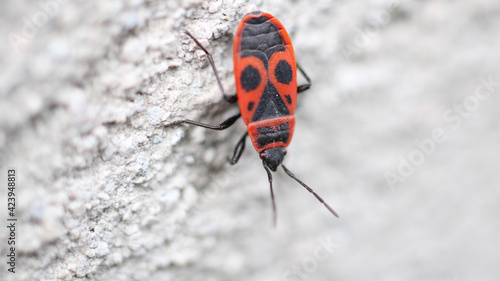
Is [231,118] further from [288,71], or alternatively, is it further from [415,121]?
[415,121]

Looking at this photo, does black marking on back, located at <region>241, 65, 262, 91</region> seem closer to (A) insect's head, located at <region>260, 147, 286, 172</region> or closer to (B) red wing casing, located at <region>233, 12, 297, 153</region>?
(B) red wing casing, located at <region>233, 12, 297, 153</region>

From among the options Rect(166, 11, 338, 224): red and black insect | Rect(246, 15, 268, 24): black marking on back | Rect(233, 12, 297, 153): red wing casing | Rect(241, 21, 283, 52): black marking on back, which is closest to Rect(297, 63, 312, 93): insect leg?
Rect(166, 11, 338, 224): red and black insect

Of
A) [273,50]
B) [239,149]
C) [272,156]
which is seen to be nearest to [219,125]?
[239,149]

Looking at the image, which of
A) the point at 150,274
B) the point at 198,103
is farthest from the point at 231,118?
the point at 150,274

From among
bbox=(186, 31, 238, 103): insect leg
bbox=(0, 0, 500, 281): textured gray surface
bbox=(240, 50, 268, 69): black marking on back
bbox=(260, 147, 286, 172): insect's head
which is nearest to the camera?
bbox=(0, 0, 500, 281): textured gray surface

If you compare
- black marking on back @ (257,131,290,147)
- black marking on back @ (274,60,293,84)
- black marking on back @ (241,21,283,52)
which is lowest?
black marking on back @ (257,131,290,147)

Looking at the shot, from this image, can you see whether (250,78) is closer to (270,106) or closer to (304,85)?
(270,106)

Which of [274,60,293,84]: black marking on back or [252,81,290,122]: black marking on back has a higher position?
[274,60,293,84]: black marking on back
